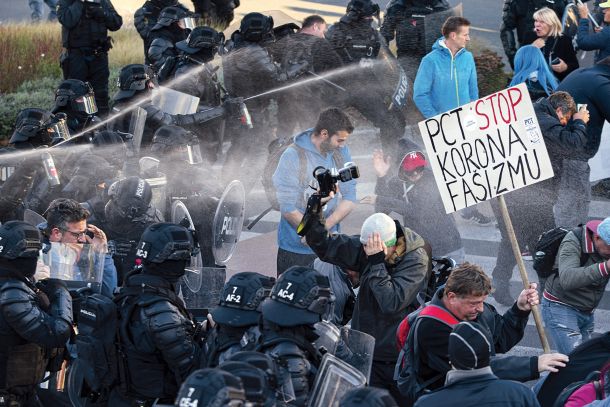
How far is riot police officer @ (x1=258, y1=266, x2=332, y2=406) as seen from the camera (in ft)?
19.4

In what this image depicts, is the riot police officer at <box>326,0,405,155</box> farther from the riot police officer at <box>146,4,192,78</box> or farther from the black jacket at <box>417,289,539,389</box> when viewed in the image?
the black jacket at <box>417,289,539,389</box>

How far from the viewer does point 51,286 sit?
705 cm

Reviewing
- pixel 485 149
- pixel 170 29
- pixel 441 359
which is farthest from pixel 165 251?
pixel 170 29

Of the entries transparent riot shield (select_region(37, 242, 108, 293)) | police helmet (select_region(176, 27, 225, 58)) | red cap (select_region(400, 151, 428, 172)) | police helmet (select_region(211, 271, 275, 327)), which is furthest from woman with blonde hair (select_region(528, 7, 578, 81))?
police helmet (select_region(211, 271, 275, 327))

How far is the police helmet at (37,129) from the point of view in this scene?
10023 millimetres

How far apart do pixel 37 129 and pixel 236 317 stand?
4.38 meters

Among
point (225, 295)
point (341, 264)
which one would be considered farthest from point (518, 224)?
point (225, 295)

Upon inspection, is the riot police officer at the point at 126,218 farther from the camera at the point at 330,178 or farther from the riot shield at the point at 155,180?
the camera at the point at 330,178

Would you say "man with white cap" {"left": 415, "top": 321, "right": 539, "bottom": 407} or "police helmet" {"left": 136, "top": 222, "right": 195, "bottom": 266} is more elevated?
"police helmet" {"left": 136, "top": 222, "right": 195, "bottom": 266}

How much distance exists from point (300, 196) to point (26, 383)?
9.48 ft

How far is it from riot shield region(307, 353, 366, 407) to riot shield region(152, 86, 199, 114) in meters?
6.35

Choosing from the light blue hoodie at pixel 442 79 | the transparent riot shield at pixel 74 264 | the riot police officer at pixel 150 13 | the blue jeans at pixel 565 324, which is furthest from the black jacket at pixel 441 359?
the riot police officer at pixel 150 13

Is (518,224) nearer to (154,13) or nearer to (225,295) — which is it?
(225,295)

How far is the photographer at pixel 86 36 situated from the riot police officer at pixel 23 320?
300 inches
